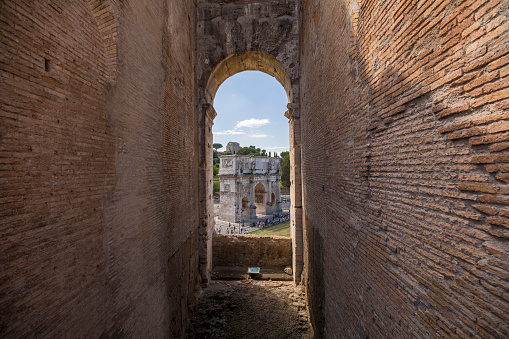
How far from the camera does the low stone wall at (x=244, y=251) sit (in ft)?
36.2

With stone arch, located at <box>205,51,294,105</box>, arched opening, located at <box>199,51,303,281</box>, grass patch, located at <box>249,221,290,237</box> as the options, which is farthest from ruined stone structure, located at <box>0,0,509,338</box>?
grass patch, located at <box>249,221,290,237</box>

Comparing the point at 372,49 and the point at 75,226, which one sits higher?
the point at 372,49

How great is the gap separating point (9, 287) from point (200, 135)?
7.77 metres

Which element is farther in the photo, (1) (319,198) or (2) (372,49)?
(1) (319,198)

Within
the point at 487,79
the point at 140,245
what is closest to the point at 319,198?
the point at 140,245

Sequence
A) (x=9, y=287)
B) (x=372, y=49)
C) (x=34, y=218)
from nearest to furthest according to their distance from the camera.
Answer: (x=9, y=287)
(x=34, y=218)
(x=372, y=49)

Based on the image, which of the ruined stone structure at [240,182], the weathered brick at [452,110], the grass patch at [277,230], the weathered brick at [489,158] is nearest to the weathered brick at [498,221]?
the weathered brick at [489,158]

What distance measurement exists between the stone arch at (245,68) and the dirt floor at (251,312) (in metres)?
7.74

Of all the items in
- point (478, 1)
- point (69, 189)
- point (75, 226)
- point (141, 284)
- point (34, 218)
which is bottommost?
point (141, 284)

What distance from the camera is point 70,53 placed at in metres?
2.62

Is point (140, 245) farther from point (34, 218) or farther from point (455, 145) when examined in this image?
point (455, 145)

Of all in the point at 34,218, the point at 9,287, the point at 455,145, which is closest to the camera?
the point at 455,145

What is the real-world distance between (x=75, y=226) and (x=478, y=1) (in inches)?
160

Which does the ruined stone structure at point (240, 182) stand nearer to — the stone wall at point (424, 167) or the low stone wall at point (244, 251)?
the low stone wall at point (244, 251)
